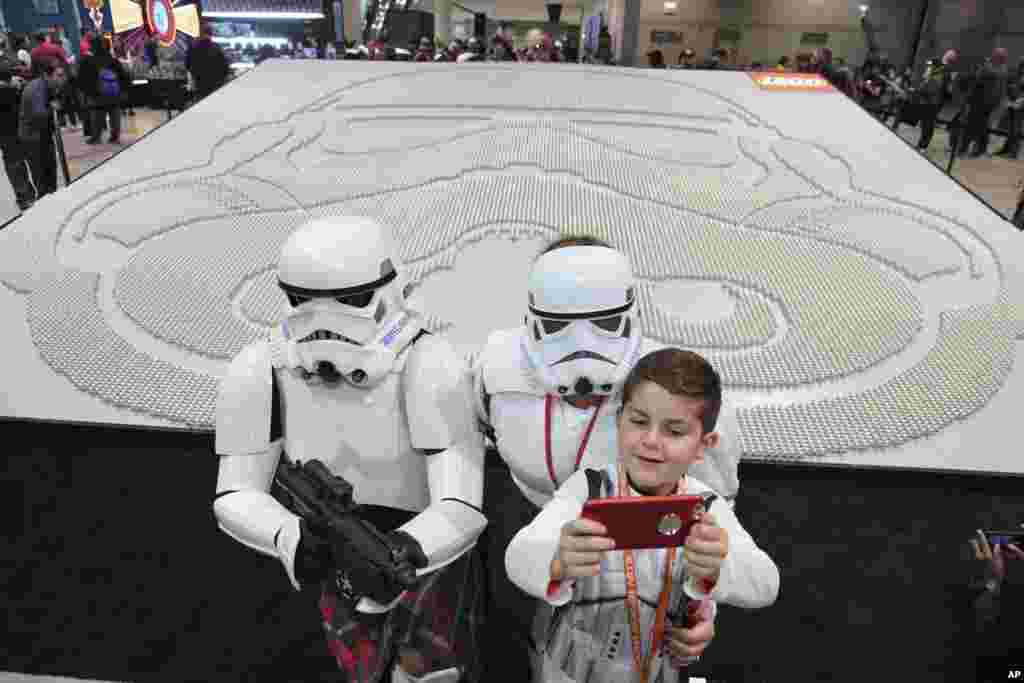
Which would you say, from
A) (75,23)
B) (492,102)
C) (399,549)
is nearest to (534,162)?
(492,102)

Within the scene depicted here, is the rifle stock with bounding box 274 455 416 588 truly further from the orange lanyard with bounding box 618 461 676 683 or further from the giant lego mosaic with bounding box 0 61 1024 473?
the giant lego mosaic with bounding box 0 61 1024 473

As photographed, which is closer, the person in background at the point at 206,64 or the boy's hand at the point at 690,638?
the boy's hand at the point at 690,638

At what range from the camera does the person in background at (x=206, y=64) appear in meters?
6.54

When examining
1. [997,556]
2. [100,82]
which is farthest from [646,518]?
[100,82]

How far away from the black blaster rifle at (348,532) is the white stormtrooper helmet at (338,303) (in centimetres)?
21

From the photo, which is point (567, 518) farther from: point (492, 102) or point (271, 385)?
point (492, 102)

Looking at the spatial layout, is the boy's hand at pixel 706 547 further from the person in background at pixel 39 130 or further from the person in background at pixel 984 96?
the person in background at pixel 984 96

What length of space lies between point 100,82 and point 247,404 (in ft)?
25.7

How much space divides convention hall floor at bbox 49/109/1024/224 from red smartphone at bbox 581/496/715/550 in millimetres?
6447

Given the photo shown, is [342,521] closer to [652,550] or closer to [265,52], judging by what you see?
[652,550]

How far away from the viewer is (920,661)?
2.15m

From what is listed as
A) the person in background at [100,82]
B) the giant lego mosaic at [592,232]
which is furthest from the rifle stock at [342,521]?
the person in background at [100,82]

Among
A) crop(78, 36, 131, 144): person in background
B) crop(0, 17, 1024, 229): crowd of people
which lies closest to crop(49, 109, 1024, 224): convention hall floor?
crop(0, 17, 1024, 229): crowd of people

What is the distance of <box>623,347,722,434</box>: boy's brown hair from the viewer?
1.08 metres
